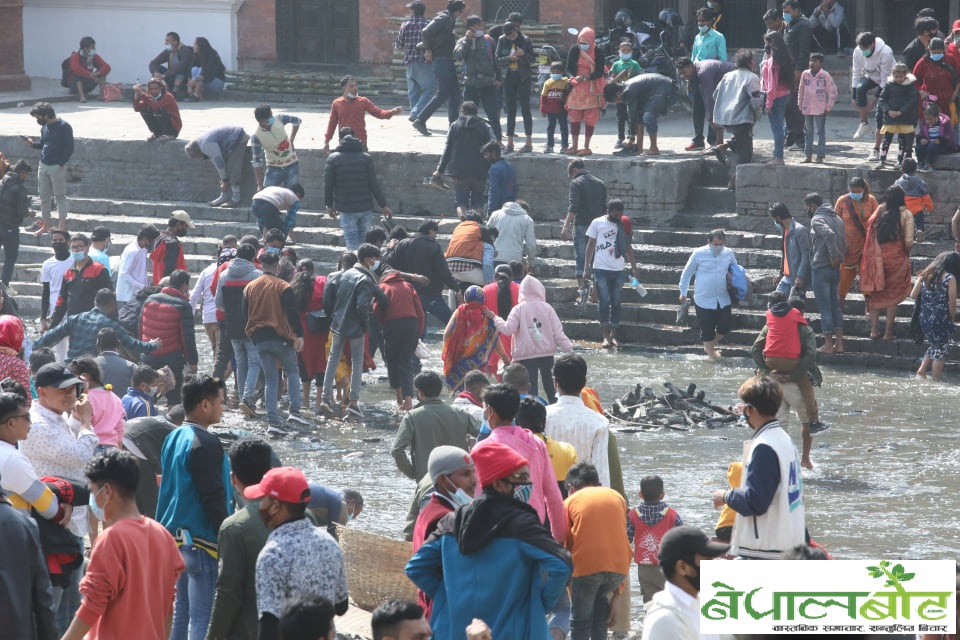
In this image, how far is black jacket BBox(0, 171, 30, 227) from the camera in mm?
17344

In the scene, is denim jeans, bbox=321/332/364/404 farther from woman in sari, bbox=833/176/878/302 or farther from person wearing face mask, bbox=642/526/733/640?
person wearing face mask, bbox=642/526/733/640

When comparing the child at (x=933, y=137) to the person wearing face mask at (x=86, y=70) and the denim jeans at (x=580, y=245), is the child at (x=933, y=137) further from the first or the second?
the person wearing face mask at (x=86, y=70)

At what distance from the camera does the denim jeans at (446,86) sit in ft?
65.0

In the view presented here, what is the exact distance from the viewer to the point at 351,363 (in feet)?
42.1

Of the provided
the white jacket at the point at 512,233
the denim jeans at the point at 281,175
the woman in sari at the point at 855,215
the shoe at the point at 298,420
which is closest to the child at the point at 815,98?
the woman in sari at the point at 855,215

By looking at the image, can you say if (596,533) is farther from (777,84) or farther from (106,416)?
(777,84)

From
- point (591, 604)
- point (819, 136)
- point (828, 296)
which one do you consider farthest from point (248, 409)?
point (819, 136)

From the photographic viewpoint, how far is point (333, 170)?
1625 centimetres

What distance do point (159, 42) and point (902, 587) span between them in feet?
77.1

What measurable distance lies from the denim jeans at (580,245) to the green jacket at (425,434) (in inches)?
323

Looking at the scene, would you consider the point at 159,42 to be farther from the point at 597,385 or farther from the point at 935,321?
the point at 935,321

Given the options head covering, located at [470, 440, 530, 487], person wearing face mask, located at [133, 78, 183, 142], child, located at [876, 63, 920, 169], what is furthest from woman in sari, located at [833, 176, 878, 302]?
head covering, located at [470, 440, 530, 487]

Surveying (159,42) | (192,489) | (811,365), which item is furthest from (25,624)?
(159,42)

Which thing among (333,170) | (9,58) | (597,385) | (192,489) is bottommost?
(597,385)
